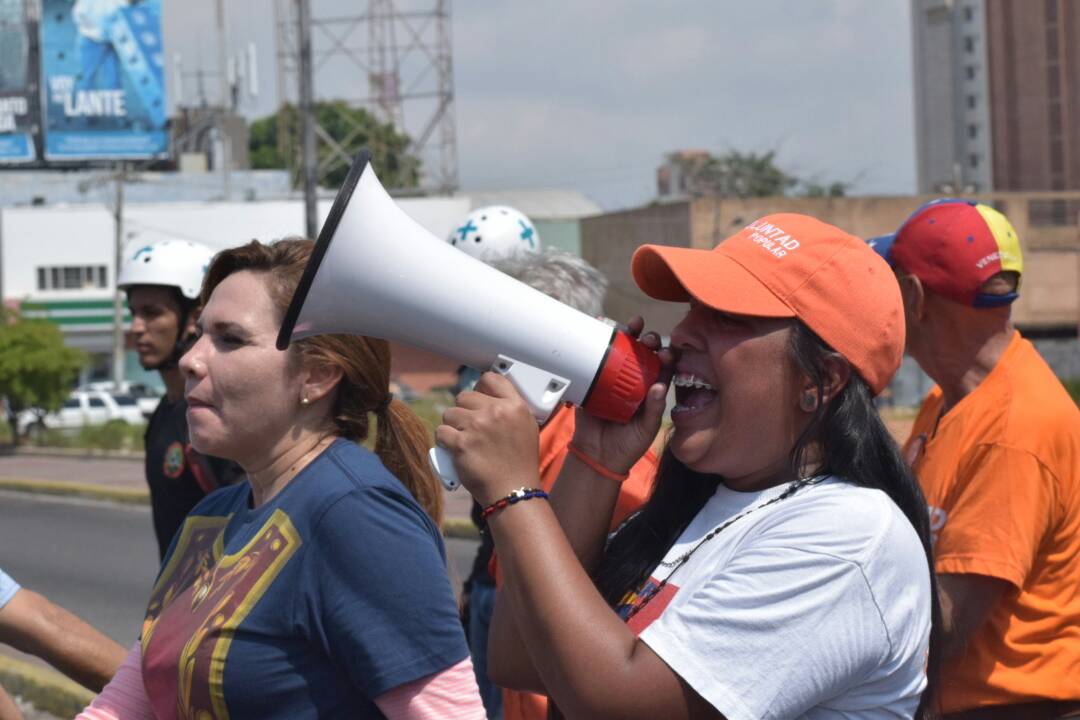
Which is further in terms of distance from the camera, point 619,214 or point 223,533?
point 619,214

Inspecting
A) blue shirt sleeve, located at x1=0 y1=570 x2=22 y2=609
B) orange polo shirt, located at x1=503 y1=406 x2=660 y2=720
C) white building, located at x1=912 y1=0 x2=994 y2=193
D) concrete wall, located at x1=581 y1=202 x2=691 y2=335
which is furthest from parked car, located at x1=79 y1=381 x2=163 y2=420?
white building, located at x1=912 y1=0 x2=994 y2=193

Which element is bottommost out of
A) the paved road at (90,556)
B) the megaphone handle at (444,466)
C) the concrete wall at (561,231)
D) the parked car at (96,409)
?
the parked car at (96,409)

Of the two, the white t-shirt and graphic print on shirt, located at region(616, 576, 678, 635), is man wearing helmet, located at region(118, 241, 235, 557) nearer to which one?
graphic print on shirt, located at region(616, 576, 678, 635)

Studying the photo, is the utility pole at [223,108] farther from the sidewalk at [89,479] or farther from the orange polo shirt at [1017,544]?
the orange polo shirt at [1017,544]

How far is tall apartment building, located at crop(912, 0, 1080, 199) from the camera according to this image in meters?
69.8

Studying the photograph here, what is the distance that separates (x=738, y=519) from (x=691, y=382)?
0.69 ft

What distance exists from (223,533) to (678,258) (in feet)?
3.38

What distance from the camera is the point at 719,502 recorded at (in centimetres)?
231

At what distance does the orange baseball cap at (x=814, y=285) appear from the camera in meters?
2.19

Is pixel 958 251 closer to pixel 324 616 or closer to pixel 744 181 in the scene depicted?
pixel 324 616

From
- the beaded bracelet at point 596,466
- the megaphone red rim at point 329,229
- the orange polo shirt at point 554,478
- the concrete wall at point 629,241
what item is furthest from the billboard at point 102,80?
the beaded bracelet at point 596,466

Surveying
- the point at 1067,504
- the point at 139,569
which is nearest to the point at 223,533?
the point at 1067,504

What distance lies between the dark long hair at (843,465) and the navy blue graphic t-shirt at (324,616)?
12.2 inches

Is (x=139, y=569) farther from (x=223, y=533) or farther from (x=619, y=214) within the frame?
(x=619, y=214)
